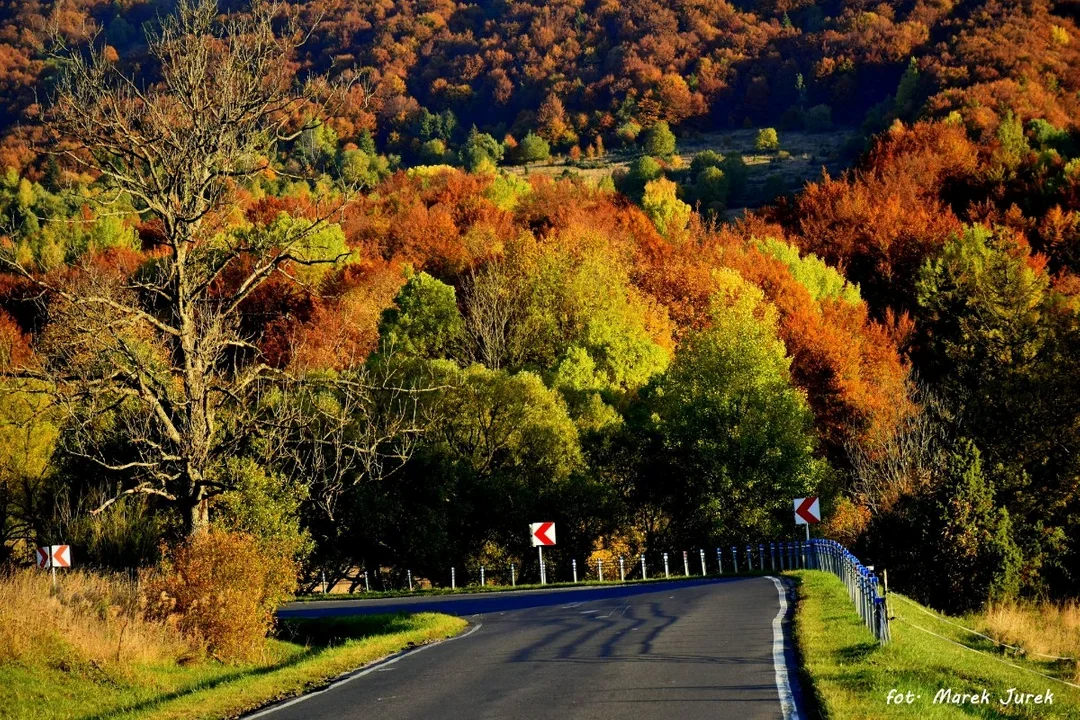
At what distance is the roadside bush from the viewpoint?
1975 cm

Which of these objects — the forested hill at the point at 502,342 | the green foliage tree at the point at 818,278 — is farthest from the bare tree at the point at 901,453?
the green foliage tree at the point at 818,278

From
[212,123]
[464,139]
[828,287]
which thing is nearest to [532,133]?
[464,139]

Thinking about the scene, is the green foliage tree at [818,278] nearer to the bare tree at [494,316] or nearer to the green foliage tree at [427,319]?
the bare tree at [494,316]

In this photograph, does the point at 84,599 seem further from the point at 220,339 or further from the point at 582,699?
the point at 582,699

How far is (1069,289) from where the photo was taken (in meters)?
76.7

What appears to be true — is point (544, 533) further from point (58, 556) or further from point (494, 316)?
point (494, 316)

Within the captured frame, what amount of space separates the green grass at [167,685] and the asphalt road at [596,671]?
717mm

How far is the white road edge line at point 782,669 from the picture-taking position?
12.2 meters

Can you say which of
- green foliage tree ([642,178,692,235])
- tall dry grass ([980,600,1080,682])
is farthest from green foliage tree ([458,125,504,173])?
→ tall dry grass ([980,600,1080,682])

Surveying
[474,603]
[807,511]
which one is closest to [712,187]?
[807,511]

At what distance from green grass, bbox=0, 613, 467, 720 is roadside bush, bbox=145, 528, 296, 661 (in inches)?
17.1

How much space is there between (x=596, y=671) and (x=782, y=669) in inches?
86.7

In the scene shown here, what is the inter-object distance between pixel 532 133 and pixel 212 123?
6713 inches

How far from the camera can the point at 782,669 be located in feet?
49.0
